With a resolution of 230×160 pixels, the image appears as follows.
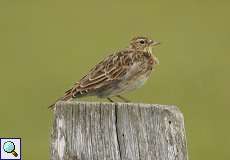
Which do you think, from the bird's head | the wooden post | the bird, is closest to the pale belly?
the bird

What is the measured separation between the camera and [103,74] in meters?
8.38

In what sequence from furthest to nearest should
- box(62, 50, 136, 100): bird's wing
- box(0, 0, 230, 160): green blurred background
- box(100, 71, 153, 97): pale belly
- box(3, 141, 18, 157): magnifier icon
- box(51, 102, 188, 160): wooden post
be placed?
box(0, 0, 230, 160): green blurred background
box(100, 71, 153, 97): pale belly
box(62, 50, 136, 100): bird's wing
box(3, 141, 18, 157): magnifier icon
box(51, 102, 188, 160): wooden post

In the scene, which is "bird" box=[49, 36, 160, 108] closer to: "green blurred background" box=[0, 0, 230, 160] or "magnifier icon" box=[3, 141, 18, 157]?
"magnifier icon" box=[3, 141, 18, 157]

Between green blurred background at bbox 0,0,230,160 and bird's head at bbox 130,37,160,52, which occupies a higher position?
green blurred background at bbox 0,0,230,160

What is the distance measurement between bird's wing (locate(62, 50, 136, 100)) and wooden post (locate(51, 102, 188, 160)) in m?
2.88

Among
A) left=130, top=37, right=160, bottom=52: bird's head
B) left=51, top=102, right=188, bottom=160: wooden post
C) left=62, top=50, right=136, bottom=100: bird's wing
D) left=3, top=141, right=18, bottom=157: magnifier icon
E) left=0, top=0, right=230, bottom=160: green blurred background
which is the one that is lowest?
left=51, top=102, right=188, bottom=160: wooden post

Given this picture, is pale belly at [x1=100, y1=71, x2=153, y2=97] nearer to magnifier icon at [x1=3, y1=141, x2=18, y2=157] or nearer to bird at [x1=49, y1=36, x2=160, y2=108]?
bird at [x1=49, y1=36, x2=160, y2=108]

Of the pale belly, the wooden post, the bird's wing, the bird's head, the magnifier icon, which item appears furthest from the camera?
the bird's head

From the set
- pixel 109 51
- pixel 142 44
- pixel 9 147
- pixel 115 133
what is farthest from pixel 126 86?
pixel 109 51

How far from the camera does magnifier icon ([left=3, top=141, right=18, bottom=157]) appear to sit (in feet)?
20.3

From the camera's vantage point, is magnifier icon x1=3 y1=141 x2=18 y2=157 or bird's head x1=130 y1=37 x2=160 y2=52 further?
bird's head x1=130 y1=37 x2=160 y2=52

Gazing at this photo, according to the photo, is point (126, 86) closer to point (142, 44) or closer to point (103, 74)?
point (103, 74)

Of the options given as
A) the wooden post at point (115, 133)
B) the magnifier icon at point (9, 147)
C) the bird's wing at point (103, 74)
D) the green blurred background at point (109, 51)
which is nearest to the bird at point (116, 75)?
the bird's wing at point (103, 74)

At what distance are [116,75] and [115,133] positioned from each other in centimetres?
376
